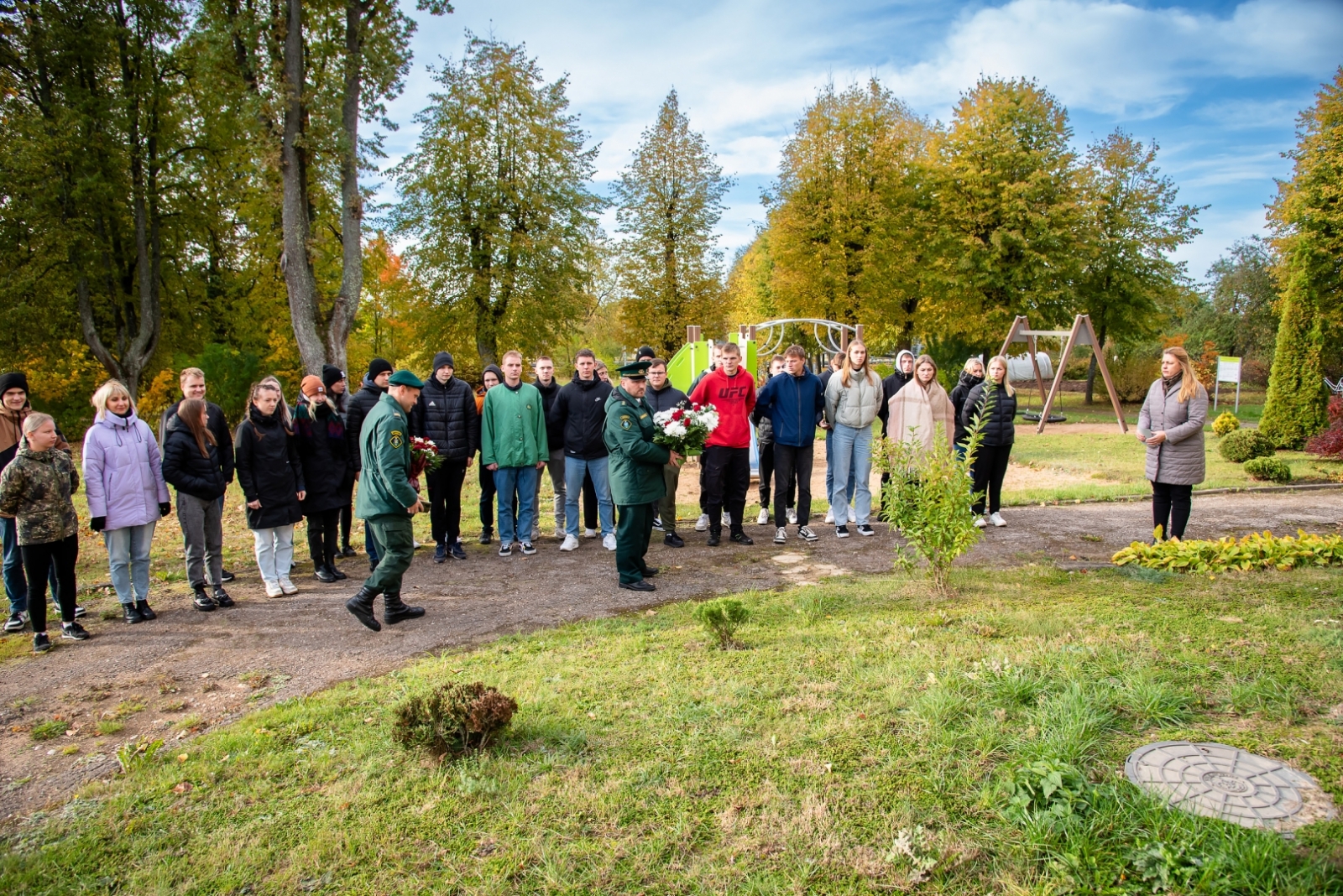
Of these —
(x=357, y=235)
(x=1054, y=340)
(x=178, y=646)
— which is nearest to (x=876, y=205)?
(x=1054, y=340)

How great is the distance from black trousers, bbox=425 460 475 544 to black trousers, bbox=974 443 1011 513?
580cm

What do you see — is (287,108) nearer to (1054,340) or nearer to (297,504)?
(297,504)

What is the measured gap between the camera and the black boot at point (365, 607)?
18.8 ft

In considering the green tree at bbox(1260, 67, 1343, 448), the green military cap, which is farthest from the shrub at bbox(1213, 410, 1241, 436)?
the green military cap

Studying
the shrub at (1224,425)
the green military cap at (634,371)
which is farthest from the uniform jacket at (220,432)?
the shrub at (1224,425)

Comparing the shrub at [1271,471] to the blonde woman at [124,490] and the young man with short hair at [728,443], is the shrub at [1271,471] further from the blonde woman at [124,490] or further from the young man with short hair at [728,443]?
the blonde woman at [124,490]

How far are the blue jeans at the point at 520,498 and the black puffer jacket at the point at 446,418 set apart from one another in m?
0.48

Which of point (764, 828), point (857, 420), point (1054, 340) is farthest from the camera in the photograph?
point (1054, 340)

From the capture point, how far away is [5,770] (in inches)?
154

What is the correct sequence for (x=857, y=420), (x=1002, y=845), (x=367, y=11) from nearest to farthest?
(x=1002, y=845), (x=857, y=420), (x=367, y=11)

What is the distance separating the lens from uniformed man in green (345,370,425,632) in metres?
5.79

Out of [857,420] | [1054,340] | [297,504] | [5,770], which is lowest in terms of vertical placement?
[5,770]

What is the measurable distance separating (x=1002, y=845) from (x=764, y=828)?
0.89 metres

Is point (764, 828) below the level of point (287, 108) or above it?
below
